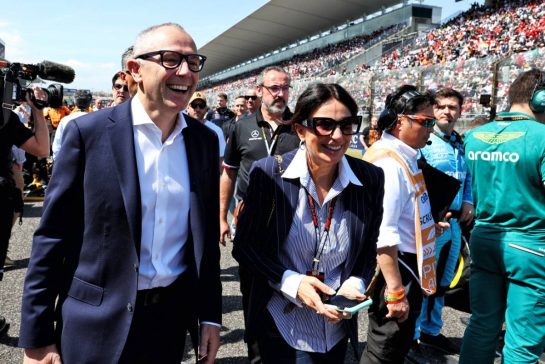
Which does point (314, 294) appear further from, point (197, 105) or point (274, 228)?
point (197, 105)

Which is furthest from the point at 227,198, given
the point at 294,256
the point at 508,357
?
the point at 508,357

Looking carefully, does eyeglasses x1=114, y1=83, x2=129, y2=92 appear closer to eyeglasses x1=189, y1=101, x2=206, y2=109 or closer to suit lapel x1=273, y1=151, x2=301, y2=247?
eyeglasses x1=189, y1=101, x2=206, y2=109

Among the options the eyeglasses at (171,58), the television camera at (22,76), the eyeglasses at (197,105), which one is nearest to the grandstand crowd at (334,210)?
the eyeglasses at (171,58)

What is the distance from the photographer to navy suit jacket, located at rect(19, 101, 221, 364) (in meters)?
1.58

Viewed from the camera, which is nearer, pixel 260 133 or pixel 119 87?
pixel 260 133

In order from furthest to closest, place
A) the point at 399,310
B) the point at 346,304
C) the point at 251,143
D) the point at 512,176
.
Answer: the point at 251,143 → the point at 512,176 → the point at 399,310 → the point at 346,304

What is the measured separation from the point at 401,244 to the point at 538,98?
4.21 feet

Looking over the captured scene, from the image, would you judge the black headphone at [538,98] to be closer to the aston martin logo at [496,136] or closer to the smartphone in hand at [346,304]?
the aston martin logo at [496,136]

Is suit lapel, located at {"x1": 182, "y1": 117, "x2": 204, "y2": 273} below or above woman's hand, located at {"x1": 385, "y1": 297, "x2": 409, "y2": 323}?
above

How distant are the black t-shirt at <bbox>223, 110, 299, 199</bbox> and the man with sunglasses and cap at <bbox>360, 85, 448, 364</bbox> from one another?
3.52 feet

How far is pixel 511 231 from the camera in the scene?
2.79 metres

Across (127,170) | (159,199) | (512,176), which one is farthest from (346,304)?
(512,176)

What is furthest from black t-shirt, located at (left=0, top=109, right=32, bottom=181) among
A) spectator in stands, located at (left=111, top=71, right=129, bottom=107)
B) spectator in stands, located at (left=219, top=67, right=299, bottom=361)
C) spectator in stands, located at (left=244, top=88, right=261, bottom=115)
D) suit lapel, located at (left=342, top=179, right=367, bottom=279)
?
spectator in stands, located at (left=244, top=88, right=261, bottom=115)

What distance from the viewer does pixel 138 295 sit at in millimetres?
1695
